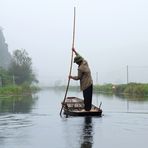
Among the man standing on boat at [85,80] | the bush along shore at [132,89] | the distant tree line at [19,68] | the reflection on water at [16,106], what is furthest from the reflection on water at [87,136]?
the distant tree line at [19,68]

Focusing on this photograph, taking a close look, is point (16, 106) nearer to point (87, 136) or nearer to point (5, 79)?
point (87, 136)

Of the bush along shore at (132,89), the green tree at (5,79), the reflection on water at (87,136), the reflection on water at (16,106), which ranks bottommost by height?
the reflection on water at (87,136)

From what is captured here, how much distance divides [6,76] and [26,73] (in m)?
6.38

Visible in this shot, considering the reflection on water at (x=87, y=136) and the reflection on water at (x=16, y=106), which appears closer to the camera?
the reflection on water at (x=87, y=136)

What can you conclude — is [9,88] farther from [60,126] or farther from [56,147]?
[56,147]

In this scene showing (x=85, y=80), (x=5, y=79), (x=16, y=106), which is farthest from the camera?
(x=5, y=79)

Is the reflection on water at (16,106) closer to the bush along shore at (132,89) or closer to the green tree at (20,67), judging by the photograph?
the bush along shore at (132,89)

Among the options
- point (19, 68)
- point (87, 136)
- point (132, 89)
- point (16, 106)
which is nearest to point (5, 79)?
point (19, 68)

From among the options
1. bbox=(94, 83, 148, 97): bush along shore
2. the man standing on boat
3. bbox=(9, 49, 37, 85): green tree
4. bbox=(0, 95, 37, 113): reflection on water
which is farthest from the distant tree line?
the man standing on boat

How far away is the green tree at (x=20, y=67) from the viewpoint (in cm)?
7106

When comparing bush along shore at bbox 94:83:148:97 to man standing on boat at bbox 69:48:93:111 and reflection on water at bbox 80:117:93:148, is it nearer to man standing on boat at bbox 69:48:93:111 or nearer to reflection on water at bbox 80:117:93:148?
man standing on boat at bbox 69:48:93:111

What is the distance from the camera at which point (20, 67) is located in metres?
71.3

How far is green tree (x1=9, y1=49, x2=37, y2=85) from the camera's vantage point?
7106cm

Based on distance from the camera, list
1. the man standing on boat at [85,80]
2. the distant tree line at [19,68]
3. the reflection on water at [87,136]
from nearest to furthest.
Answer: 1. the reflection on water at [87,136]
2. the man standing on boat at [85,80]
3. the distant tree line at [19,68]
